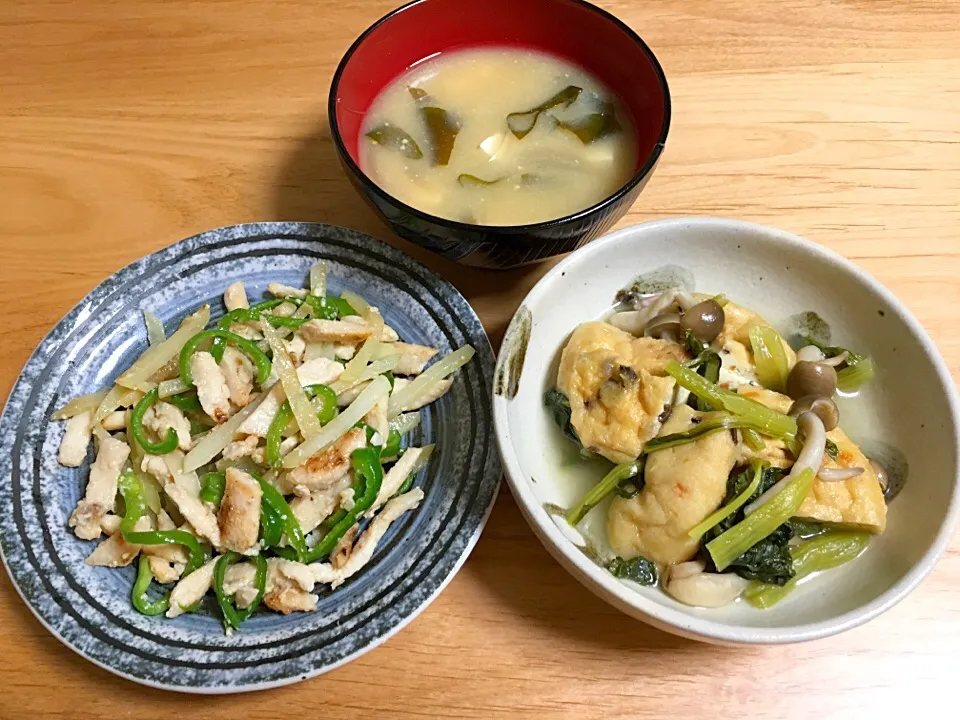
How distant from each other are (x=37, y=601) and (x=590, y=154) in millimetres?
1355

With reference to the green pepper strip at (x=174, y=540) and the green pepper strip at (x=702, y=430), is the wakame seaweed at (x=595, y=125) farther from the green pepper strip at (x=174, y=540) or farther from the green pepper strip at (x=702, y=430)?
the green pepper strip at (x=174, y=540)

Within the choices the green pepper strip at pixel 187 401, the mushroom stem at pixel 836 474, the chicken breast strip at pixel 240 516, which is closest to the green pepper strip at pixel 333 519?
the chicken breast strip at pixel 240 516

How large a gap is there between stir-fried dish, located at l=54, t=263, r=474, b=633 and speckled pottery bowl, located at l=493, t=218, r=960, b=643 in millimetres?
209

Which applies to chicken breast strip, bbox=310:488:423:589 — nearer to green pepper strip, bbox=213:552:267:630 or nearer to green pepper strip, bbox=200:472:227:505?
green pepper strip, bbox=213:552:267:630

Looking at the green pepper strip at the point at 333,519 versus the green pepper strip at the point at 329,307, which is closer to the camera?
the green pepper strip at the point at 333,519

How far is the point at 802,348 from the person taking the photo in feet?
4.76

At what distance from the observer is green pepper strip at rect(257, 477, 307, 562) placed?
1.31 meters

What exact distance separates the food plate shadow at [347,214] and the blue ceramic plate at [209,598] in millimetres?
123

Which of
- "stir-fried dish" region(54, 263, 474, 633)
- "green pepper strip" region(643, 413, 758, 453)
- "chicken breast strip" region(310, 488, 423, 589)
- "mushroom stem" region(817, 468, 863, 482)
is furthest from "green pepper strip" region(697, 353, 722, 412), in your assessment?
"chicken breast strip" region(310, 488, 423, 589)

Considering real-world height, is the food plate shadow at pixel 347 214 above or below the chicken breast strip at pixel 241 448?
above

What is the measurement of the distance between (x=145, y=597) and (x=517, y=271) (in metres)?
0.99

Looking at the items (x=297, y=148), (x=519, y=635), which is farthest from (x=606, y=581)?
(x=297, y=148)

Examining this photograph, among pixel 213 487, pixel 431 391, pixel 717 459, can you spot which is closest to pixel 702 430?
pixel 717 459

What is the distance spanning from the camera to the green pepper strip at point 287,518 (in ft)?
4.29
